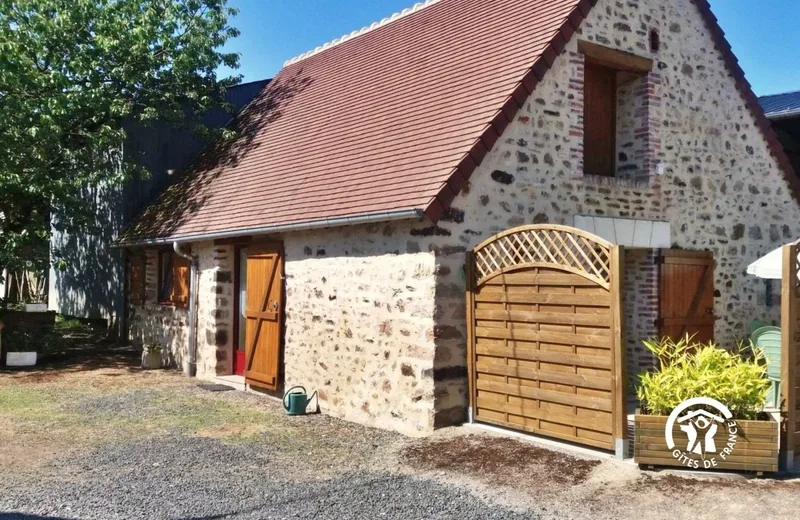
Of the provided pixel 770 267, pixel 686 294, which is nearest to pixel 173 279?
pixel 686 294

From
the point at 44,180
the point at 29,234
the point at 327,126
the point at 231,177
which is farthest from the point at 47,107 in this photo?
the point at 327,126

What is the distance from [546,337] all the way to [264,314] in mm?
4606

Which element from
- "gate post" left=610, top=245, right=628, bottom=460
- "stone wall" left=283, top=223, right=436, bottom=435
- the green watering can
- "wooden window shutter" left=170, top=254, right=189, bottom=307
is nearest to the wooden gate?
"gate post" left=610, top=245, right=628, bottom=460

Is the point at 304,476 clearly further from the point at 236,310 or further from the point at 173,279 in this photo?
the point at 173,279

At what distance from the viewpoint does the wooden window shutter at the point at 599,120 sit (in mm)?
9602

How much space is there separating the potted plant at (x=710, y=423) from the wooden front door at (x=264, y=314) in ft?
17.3

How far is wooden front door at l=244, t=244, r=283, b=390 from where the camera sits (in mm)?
9688

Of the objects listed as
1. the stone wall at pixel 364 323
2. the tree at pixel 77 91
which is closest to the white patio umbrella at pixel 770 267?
the stone wall at pixel 364 323

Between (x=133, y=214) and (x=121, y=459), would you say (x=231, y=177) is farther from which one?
(x=121, y=459)

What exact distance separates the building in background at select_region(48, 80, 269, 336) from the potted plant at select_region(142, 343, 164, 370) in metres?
2.24

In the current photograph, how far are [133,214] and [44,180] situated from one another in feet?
9.71

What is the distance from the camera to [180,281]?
1270cm

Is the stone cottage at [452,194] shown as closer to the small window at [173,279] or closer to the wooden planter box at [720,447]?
the small window at [173,279]

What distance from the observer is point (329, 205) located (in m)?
8.58
